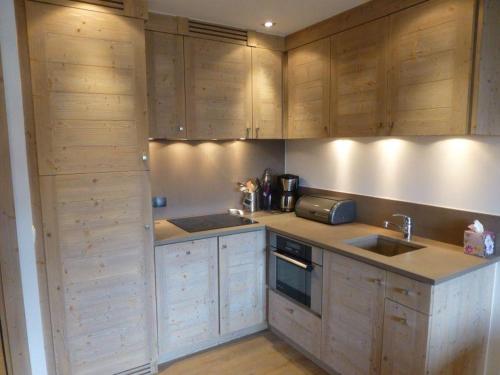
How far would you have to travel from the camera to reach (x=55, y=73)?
192cm

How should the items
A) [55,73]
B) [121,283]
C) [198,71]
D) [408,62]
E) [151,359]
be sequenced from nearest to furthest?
[55,73] → [408,62] → [121,283] → [151,359] → [198,71]

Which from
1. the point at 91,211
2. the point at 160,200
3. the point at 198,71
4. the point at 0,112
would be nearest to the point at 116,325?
the point at 91,211

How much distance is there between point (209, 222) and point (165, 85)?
43.6 inches

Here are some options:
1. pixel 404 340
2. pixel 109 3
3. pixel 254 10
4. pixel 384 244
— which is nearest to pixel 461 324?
pixel 404 340

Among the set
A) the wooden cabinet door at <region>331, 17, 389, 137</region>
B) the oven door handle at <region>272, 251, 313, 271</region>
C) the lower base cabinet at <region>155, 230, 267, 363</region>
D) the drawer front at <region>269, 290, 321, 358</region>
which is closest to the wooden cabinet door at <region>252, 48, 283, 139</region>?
the wooden cabinet door at <region>331, 17, 389, 137</region>

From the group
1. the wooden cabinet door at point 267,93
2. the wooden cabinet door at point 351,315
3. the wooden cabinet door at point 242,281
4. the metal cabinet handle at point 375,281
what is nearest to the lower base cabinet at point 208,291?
the wooden cabinet door at point 242,281

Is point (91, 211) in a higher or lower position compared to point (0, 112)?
lower

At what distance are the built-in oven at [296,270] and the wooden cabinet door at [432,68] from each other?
38.7 inches

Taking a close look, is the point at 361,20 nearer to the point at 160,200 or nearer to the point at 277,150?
the point at 277,150

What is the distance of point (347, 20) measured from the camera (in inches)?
95.0

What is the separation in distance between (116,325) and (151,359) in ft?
1.24

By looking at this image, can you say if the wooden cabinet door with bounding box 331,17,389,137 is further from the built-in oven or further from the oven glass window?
the oven glass window

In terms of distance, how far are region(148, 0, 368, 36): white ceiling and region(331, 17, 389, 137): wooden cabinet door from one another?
0.22 m

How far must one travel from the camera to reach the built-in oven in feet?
7.66
